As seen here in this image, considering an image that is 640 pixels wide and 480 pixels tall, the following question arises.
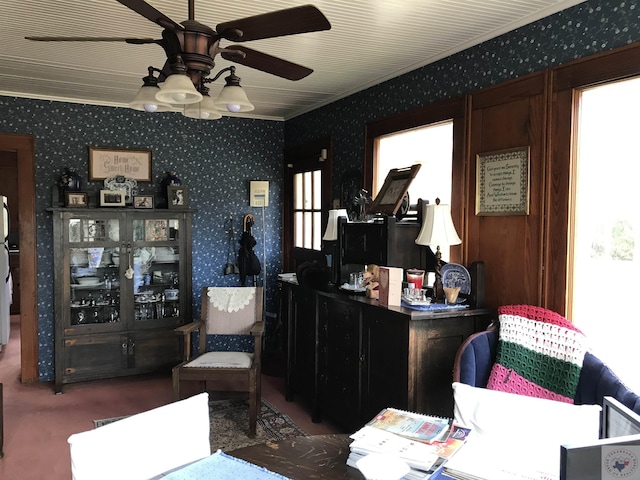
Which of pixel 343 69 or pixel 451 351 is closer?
pixel 451 351

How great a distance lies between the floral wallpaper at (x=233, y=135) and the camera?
106 inches

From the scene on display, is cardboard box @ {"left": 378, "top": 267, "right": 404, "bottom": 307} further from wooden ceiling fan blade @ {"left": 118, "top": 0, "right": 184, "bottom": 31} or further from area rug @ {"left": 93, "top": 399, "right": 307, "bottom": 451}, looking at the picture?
wooden ceiling fan blade @ {"left": 118, "top": 0, "right": 184, "bottom": 31}

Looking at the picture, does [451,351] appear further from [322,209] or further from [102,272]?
[102,272]

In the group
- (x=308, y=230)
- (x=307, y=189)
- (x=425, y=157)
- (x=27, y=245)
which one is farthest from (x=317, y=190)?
(x=27, y=245)

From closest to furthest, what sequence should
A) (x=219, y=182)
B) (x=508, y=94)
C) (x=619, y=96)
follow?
1. (x=619, y=96)
2. (x=508, y=94)
3. (x=219, y=182)

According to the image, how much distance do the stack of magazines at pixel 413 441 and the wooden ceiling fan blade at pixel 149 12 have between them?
136 centimetres

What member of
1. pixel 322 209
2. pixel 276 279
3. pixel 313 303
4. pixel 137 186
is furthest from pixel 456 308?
pixel 137 186

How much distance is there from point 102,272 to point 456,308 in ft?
10.3

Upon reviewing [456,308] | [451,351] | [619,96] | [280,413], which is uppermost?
[619,96]

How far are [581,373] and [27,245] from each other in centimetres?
425

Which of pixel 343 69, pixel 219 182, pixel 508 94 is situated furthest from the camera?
pixel 219 182

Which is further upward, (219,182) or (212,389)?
(219,182)

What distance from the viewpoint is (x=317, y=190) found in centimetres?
481

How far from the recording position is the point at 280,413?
376 cm
